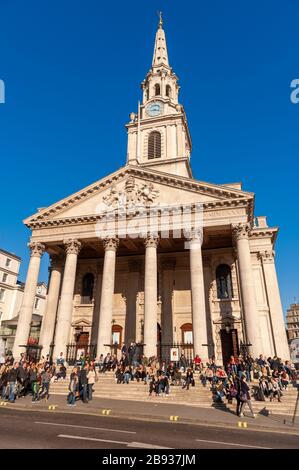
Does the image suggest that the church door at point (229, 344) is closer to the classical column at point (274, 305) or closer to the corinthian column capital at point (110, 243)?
the classical column at point (274, 305)

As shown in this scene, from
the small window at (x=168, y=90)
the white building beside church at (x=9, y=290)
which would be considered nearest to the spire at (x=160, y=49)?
the small window at (x=168, y=90)

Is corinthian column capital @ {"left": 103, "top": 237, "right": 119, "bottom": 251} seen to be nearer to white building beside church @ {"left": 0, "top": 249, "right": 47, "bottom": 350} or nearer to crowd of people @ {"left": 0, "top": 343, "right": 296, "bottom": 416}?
crowd of people @ {"left": 0, "top": 343, "right": 296, "bottom": 416}

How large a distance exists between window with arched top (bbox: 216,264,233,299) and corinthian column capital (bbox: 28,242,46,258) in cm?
1665

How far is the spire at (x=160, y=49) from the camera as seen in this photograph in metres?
→ 47.8

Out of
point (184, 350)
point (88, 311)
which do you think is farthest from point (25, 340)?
point (184, 350)

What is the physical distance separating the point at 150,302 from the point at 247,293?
7074mm

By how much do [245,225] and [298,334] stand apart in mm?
60749

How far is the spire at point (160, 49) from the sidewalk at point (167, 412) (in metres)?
46.5

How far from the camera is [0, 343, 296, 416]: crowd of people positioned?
15135 mm

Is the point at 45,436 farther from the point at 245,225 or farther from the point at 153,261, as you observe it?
the point at 245,225

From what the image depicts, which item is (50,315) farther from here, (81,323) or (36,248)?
(36,248)

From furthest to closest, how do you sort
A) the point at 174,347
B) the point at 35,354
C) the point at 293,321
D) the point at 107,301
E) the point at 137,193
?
the point at 293,321
the point at 35,354
the point at 137,193
the point at 174,347
the point at 107,301

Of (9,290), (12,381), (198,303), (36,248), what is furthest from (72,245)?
(9,290)

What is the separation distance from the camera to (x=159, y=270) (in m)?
31.1
